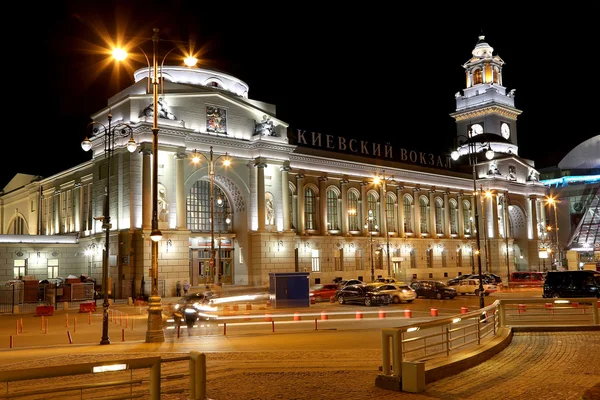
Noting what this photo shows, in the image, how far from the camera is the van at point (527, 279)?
5709cm

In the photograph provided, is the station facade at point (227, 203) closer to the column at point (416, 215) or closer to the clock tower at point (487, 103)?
the column at point (416, 215)

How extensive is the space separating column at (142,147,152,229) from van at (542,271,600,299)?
3129cm

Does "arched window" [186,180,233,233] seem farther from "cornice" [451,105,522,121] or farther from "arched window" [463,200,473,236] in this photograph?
"cornice" [451,105,522,121]

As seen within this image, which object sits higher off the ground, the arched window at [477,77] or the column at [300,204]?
the arched window at [477,77]

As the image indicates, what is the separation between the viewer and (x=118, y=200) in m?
52.8

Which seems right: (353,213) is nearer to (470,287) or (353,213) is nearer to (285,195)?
(285,195)

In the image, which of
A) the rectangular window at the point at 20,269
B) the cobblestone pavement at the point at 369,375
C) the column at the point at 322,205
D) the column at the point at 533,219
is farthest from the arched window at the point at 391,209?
the cobblestone pavement at the point at 369,375

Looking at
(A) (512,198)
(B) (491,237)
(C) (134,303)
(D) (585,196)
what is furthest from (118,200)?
(D) (585,196)

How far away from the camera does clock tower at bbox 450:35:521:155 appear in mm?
101562

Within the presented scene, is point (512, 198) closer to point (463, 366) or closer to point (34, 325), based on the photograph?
point (34, 325)

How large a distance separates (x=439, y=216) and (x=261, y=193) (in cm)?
3768

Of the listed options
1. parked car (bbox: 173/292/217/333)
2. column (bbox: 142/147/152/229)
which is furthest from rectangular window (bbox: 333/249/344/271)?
parked car (bbox: 173/292/217/333)

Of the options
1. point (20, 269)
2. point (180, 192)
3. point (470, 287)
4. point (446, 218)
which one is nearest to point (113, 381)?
point (180, 192)

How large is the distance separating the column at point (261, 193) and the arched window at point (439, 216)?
36594mm
